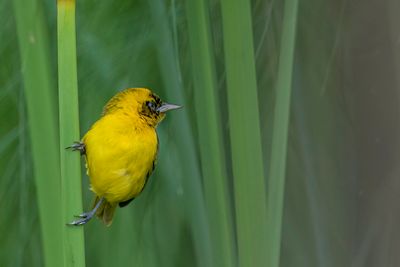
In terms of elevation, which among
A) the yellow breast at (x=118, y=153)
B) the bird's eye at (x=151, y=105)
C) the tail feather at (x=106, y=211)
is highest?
the bird's eye at (x=151, y=105)

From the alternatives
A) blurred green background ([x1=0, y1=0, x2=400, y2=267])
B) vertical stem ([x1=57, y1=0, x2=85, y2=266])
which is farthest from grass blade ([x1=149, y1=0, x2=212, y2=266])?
vertical stem ([x1=57, y1=0, x2=85, y2=266])

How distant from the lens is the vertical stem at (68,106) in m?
0.29

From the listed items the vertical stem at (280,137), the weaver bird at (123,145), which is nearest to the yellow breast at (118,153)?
the weaver bird at (123,145)

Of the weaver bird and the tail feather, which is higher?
the weaver bird

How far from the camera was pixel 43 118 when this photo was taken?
364 mm

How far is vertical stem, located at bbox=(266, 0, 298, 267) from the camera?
43 centimetres

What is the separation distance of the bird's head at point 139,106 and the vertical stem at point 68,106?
2.4 inches

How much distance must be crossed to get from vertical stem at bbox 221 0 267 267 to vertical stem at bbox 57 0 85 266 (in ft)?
0.35

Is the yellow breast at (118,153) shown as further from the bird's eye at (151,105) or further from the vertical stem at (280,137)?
the vertical stem at (280,137)

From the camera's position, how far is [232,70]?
0.37 metres

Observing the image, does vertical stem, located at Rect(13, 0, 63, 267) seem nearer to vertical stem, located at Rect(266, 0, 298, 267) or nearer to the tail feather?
the tail feather

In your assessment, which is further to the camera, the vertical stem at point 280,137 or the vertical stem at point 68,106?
the vertical stem at point 280,137

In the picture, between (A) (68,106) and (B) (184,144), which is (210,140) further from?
(A) (68,106)

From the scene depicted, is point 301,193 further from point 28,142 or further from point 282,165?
point 28,142
